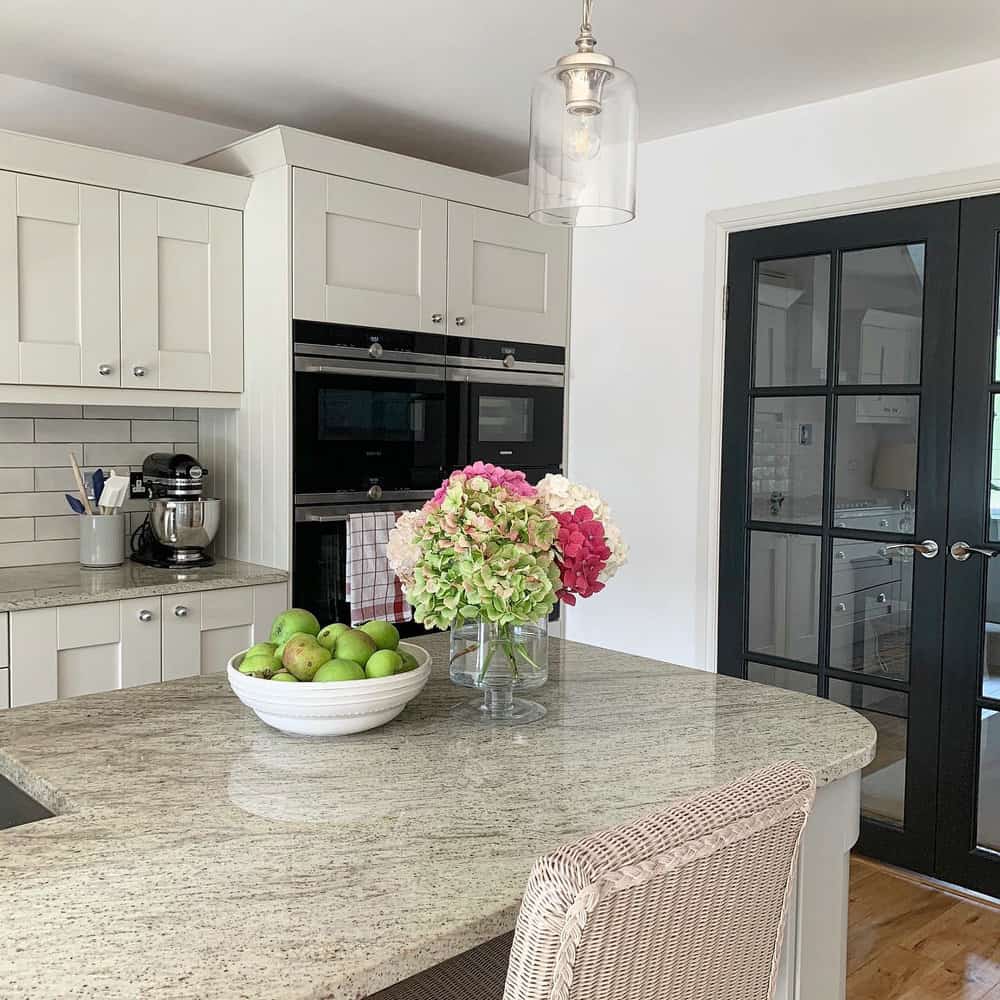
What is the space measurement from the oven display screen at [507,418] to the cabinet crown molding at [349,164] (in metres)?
0.73

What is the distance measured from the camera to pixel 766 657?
349cm

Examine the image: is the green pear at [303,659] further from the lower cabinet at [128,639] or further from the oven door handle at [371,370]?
the oven door handle at [371,370]

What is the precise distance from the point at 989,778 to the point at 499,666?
6.56 ft

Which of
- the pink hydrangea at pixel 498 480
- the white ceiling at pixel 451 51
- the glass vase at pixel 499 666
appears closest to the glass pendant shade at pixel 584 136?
the pink hydrangea at pixel 498 480

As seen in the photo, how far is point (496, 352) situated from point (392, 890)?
293cm

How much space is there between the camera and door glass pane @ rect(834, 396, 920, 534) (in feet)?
10.2

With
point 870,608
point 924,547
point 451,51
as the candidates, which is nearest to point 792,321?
point 924,547

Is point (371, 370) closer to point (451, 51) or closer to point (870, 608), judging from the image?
point (451, 51)

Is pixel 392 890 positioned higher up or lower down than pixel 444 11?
lower down

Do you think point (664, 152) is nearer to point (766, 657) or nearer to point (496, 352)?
point (496, 352)

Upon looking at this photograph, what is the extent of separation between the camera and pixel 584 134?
5.09 feet

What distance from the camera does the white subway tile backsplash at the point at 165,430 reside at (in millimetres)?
3521

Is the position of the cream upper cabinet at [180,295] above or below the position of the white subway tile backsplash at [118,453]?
above

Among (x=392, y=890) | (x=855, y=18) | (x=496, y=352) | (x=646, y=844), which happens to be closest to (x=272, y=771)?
(x=392, y=890)
